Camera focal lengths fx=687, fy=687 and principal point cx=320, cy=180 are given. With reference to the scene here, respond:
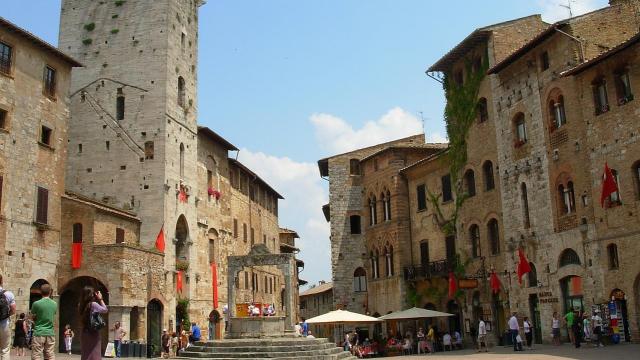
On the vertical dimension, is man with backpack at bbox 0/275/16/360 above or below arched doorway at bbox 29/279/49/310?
below

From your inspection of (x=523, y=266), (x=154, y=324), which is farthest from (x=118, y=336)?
(x=523, y=266)

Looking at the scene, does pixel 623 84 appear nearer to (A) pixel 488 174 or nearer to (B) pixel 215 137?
(A) pixel 488 174

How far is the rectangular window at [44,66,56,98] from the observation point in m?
30.4

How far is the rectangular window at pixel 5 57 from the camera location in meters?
27.7

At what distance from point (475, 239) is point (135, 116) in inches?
766

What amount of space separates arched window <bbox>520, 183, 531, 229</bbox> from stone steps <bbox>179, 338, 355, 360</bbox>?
12620 millimetres

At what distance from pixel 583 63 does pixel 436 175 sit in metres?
14.2

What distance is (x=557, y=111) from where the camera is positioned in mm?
29578

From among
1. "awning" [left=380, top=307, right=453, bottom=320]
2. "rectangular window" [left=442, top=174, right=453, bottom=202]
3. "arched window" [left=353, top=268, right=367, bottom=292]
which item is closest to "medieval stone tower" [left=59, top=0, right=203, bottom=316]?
"awning" [left=380, top=307, right=453, bottom=320]

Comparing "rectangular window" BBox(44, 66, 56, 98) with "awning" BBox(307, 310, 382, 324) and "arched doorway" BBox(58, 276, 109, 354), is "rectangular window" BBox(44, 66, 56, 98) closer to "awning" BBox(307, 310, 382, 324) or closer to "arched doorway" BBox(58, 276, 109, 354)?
"arched doorway" BBox(58, 276, 109, 354)

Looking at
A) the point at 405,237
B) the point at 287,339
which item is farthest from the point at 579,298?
the point at 405,237

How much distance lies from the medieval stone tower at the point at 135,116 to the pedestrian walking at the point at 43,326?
2346 cm

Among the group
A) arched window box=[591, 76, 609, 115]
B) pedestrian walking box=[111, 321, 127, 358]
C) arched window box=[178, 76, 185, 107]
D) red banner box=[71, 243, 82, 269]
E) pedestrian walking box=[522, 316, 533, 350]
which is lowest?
pedestrian walking box=[522, 316, 533, 350]

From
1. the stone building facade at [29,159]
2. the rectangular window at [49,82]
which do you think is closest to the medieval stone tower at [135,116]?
the stone building facade at [29,159]
